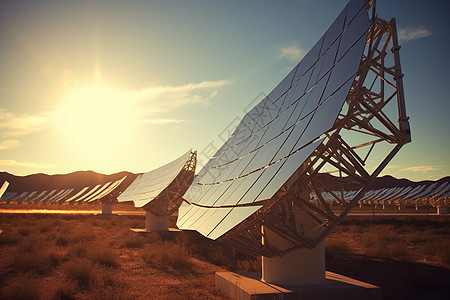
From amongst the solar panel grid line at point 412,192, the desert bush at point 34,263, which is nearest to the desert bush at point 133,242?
the desert bush at point 34,263

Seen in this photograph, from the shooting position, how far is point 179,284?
47.4 ft

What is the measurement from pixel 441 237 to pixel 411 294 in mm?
17830

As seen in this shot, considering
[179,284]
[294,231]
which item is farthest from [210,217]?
[179,284]

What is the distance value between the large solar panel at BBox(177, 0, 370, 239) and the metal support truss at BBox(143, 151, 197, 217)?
1200cm

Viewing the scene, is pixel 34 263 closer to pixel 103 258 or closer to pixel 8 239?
pixel 103 258

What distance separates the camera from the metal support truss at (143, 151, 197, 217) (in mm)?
25797

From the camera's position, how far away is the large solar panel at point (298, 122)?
7348mm

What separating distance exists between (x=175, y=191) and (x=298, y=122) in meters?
→ 18.9

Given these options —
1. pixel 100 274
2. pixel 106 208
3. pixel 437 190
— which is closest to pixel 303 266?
pixel 100 274

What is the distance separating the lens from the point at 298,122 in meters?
9.51

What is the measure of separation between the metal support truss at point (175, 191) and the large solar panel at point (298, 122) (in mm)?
11996

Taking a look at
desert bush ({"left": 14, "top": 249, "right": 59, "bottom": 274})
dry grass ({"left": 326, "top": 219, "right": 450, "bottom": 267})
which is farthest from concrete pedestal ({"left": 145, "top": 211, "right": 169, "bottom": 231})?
dry grass ({"left": 326, "top": 219, "right": 450, "bottom": 267})

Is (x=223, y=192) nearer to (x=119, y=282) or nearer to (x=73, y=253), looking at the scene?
(x=119, y=282)

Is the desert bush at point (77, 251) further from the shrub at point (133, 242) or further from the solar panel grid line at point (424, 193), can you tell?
the solar panel grid line at point (424, 193)
